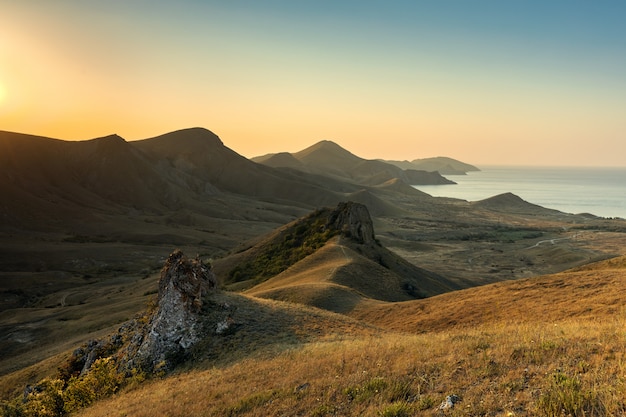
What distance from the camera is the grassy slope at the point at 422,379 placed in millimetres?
7465

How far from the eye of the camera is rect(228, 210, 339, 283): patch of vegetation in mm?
48094

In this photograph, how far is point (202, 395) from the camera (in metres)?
12.0

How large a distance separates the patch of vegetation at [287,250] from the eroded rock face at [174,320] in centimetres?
2399

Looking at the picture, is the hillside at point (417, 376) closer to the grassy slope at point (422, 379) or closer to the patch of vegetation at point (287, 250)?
the grassy slope at point (422, 379)

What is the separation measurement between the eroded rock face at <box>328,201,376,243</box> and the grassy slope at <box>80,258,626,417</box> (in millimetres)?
34115

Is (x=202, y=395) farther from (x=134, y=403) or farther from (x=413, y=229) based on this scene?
(x=413, y=229)

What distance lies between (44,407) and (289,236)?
40747 millimetres

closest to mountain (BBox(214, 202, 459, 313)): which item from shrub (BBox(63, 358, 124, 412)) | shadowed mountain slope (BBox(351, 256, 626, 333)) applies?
shadowed mountain slope (BBox(351, 256, 626, 333))

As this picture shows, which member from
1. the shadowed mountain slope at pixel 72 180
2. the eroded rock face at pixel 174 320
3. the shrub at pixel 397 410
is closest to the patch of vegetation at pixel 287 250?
the eroded rock face at pixel 174 320

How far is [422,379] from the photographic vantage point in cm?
940

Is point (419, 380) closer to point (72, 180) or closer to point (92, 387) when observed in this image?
point (92, 387)

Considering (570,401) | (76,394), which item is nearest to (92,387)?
(76,394)

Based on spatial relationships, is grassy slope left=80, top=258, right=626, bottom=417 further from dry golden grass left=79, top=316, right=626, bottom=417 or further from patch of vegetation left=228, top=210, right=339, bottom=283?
patch of vegetation left=228, top=210, right=339, bottom=283

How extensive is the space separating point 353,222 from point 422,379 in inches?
1699
